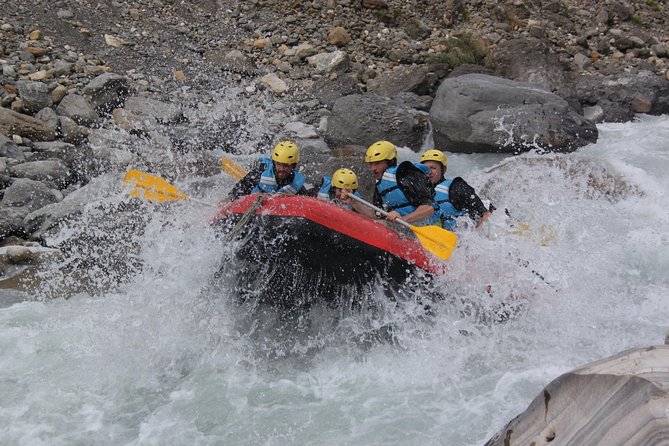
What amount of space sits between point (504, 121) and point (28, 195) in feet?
19.6

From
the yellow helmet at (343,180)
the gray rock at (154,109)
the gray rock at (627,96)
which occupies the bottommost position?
the gray rock at (627,96)

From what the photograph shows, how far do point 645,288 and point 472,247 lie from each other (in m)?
1.91

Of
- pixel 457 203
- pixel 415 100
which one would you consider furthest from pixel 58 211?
pixel 415 100

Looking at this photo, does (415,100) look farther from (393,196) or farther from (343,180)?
(343,180)

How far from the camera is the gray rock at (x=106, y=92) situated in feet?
30.4

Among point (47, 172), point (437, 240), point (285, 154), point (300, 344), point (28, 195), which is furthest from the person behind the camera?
point (47, 172)

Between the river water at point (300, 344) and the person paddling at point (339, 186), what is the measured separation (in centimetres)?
108

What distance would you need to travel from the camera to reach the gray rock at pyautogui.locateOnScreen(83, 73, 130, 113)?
9273mm

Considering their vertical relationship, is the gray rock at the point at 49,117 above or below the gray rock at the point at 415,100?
above

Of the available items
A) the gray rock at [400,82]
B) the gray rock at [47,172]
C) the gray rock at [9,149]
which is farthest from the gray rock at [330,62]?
the gray rock at [9,149]

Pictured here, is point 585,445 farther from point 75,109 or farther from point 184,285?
point 75,109

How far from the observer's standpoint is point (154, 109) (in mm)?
9469

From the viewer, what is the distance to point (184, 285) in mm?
5418

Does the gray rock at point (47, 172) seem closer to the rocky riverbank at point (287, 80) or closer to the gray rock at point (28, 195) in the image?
the rocky riverbank at point (287, 80)
